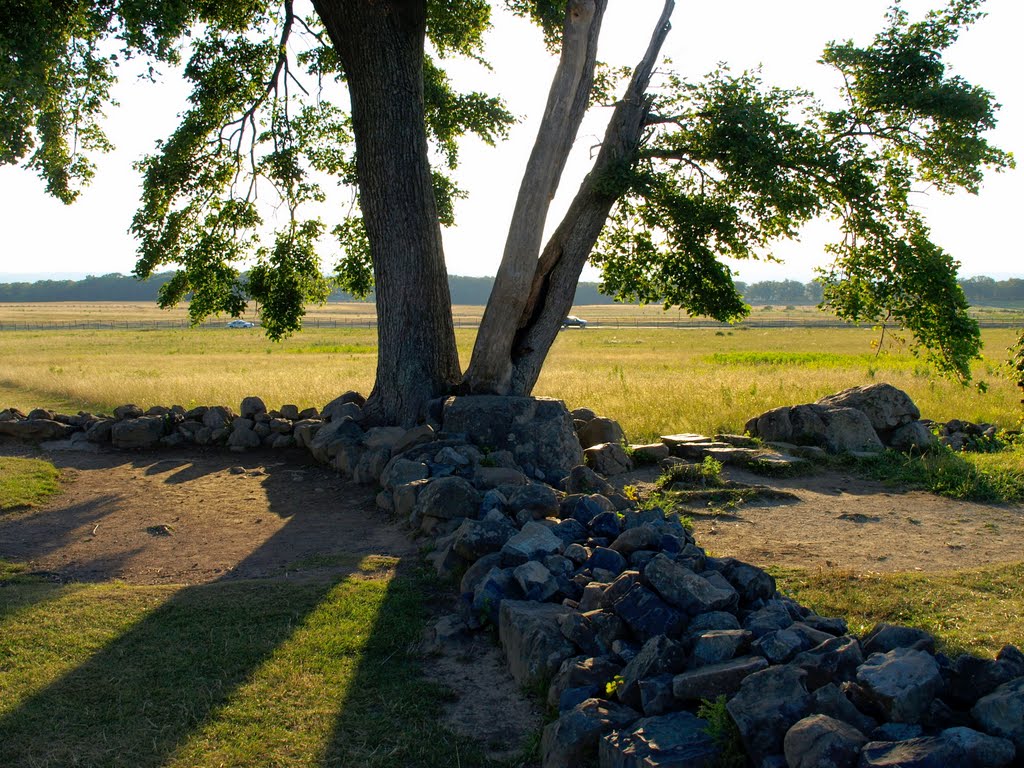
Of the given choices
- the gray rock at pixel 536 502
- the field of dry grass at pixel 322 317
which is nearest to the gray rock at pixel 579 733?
the gray rock at pixel 536 502

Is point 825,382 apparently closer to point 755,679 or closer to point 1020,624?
point 1020,624

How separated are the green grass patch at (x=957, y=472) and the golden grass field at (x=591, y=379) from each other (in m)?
1.39

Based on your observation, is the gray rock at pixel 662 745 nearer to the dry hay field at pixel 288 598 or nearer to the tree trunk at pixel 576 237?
the dry hay field at pixel 288 598

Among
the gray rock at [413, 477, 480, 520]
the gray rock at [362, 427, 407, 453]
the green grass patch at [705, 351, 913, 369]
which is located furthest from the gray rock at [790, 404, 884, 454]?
the green grass patch at [705, 351, 913, 369]

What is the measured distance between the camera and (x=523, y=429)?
39.3 feet

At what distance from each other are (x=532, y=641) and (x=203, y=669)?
2223mm

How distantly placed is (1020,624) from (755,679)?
3.45 m

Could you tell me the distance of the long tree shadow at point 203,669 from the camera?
495 centimetres

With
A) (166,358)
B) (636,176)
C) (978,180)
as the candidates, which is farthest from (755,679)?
(166,358)

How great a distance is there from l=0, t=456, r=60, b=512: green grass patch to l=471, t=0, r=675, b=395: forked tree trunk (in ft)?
20.5

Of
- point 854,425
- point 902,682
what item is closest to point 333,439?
point 854,425

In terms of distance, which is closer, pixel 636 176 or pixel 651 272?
pixel 636 176

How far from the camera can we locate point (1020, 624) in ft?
21.6

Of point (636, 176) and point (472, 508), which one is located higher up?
point (636, 176)
